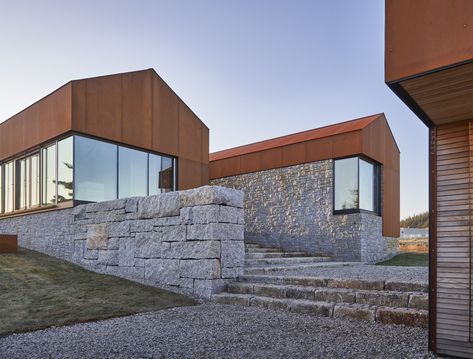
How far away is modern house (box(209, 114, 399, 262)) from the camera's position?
476 inches

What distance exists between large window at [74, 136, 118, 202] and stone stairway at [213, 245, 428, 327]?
547 cm

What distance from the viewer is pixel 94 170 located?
10.8 metres

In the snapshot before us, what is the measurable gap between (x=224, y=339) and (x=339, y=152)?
8.85 meters

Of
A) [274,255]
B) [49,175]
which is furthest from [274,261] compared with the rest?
[49,175]

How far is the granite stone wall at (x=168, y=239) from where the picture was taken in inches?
272

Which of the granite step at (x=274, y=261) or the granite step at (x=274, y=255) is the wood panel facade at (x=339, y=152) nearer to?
the granite step at (x=274, y=255)

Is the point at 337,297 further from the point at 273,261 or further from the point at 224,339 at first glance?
the point at 273,261

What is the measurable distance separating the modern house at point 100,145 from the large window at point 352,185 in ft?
15.7

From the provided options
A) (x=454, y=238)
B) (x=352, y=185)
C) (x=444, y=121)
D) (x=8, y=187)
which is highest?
(x=444, y=121)

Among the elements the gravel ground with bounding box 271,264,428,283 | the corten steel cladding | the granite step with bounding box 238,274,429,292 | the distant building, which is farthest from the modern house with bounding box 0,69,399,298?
the distant building

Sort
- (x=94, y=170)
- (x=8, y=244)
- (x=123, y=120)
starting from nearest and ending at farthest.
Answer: (x=8, y=244) < (x=94, y=170) < (x=123, y=120)

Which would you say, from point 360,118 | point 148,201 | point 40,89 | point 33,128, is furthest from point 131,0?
point 360,118

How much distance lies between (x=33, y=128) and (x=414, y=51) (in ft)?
37.1

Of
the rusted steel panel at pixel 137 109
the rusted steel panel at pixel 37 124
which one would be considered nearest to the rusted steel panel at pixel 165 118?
the rusted steel panel at pixel 137 109
